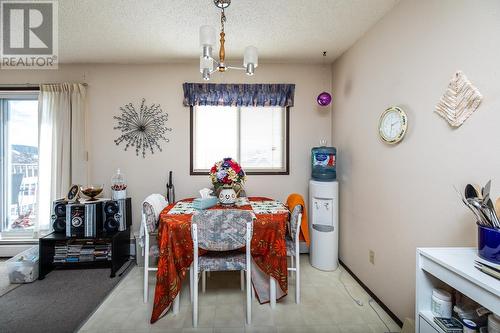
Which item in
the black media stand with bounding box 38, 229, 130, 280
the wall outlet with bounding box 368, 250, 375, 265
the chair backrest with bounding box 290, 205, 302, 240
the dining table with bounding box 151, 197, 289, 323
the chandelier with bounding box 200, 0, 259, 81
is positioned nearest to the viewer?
the chandelier with bounding box 200, 0, 259, 81

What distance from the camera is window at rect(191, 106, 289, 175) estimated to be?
10.3 ft

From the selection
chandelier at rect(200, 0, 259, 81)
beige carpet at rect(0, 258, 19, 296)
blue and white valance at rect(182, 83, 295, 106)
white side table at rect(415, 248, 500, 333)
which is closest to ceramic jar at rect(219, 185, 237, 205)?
chandelier at rect(200, 0, 259, 81)

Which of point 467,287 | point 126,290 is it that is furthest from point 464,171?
point 126,290

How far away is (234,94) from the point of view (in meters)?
3.02

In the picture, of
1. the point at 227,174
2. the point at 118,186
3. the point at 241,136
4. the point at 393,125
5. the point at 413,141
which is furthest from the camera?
the point at 241,136

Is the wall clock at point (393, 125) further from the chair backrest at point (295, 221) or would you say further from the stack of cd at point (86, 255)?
the stack of cd at point (86, 255)

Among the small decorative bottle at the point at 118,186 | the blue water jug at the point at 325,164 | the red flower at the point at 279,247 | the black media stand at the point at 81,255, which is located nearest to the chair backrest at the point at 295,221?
the red flower at the point at 279,247

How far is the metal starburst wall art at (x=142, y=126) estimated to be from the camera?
306 cm

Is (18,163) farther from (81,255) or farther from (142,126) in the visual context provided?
(142,126)

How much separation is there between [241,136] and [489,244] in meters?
2.57

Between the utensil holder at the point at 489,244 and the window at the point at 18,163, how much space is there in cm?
446

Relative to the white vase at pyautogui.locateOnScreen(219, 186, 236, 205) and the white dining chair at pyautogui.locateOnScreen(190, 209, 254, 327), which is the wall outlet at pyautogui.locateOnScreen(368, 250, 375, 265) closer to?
the white dining chair at pyautogui.locateOnScreen(190, 209, 254, 327)

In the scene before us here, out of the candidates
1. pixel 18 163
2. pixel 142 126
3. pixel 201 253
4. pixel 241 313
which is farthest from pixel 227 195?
pixel 18 163

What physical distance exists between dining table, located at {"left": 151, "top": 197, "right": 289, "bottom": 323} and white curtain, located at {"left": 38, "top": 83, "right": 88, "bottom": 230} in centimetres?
183
